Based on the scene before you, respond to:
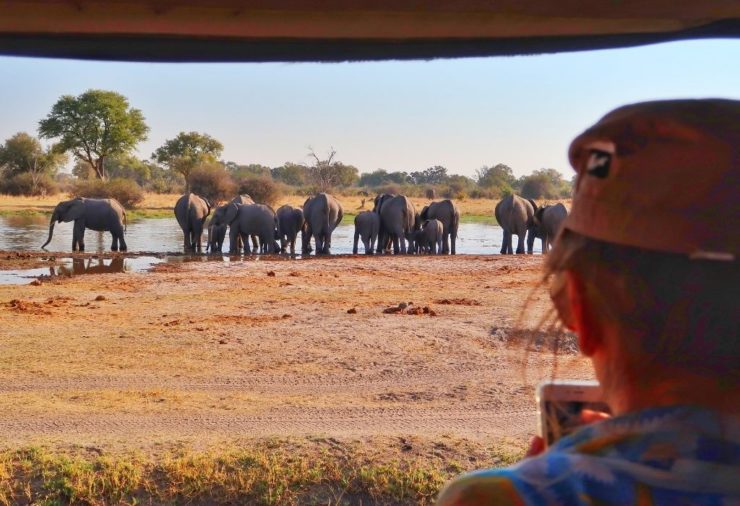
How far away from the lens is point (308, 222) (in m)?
29.5

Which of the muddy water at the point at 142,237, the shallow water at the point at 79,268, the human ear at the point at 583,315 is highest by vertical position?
the human ear at the point at 583,315

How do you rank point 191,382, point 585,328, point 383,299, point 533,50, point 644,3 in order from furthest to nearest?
1. point 383,299
2. point 191,382
3. point 533,50
4. point 644,3
5. point 585,328

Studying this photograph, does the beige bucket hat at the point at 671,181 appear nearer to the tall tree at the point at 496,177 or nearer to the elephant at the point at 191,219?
the elephant at the point at 191,219

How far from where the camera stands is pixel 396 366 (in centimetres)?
855

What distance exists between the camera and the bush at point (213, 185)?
5362cm

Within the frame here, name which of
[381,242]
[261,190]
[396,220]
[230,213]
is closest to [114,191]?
[261,190]

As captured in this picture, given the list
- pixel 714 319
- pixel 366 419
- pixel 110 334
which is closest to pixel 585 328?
pixel 714 319

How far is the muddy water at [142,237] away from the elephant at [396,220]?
5.32 ft

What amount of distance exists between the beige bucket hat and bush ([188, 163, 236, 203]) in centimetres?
5337

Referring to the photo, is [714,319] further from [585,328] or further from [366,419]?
[366,419]

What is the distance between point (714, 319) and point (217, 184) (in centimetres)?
5403

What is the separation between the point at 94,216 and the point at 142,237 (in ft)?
17.5

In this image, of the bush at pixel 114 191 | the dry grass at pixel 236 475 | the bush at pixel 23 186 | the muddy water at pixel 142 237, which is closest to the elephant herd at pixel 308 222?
the muddy water at pixel 142 237

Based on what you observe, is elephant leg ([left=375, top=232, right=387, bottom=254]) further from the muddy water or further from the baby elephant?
the baby elephant
